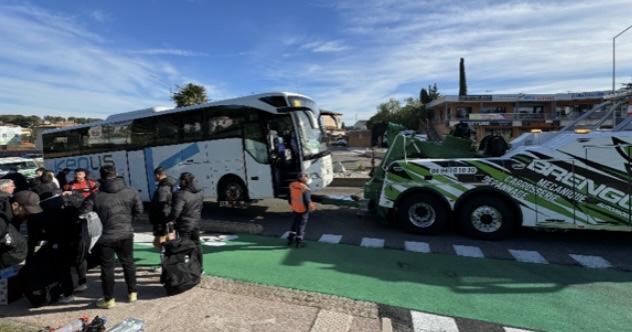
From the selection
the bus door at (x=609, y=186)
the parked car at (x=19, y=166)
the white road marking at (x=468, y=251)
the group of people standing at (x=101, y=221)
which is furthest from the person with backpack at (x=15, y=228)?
the parked car at (x=19, y=166)

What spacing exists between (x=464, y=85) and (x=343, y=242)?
201 ft

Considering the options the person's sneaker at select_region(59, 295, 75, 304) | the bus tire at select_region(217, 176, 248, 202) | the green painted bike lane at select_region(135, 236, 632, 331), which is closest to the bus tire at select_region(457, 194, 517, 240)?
the green painted bike lane at select_region(135, 236, 632, 331)

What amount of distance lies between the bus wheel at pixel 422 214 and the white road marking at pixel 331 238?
1376 mm

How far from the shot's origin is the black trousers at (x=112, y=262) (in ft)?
15.6

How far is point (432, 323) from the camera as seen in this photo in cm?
438

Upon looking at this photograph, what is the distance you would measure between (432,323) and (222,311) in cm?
234

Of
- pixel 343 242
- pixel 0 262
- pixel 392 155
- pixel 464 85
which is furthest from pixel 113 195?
pixel 464 85

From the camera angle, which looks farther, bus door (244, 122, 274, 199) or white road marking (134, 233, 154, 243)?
bus door (244, 122, 274, 199)

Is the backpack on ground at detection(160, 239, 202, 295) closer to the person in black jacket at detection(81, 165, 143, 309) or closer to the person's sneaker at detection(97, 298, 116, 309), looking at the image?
the person in black jacket at detection(81, 165, 143, 309)

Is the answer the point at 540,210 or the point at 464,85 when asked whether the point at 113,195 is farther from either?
the point at 464,85

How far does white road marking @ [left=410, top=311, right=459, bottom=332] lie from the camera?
4.25 m

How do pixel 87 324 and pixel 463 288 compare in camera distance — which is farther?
pixel 463 288

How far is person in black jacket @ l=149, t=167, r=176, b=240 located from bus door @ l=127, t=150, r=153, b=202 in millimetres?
6253

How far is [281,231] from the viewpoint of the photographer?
916 cm
